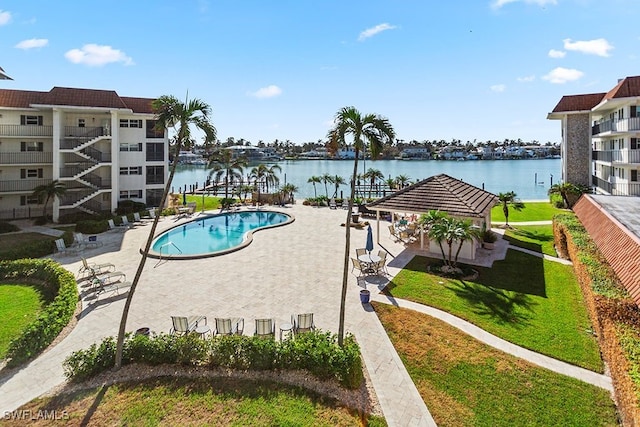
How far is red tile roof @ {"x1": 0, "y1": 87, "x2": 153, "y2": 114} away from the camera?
28.5 metres

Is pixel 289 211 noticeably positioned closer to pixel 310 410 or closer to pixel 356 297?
pixel 356 297

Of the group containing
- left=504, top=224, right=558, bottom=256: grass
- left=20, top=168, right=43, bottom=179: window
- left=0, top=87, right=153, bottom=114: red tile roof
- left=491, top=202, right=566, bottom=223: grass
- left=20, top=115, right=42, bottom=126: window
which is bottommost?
left=504, top=224, right=558, bottom=256: grass

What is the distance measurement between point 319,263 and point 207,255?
6421mm

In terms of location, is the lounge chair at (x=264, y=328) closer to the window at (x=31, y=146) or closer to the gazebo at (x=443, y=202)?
the gazebo at (x=443, y=202)

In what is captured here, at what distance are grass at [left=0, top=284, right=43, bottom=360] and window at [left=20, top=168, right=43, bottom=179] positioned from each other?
18577mm

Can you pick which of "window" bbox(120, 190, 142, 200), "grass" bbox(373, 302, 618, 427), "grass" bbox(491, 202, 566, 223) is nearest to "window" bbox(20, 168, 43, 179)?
"window" bbox(120, 190, 142, 200)

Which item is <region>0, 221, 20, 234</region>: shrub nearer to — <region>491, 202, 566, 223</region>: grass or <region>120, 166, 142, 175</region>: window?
<region>120, 166, 142, 175</region>: window

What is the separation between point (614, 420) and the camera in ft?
25.8

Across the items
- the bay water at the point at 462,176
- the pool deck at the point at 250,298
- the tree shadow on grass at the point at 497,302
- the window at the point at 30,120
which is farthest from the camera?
the bay water at the point at 462,176

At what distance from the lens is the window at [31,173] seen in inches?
1180

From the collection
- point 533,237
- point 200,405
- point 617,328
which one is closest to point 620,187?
point 533,237

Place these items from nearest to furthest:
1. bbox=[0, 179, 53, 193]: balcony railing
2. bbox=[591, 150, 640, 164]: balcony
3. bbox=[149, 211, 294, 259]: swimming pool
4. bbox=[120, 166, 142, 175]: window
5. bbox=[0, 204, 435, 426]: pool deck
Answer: bbox=[0, 204, 435, 426]: pool deck < bbox=[149, 211, 294, 259]: swimming pool < bbox=[591, 150, 640, 164]: balcony < bbox=[0, 179, 53, 193]: balcony railing < bbox=[120, 166, 142, 175]: window

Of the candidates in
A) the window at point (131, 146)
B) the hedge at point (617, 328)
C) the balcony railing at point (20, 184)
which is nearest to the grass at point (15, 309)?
the hedge at point (617, 328)

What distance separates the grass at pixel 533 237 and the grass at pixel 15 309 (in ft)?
79.2
